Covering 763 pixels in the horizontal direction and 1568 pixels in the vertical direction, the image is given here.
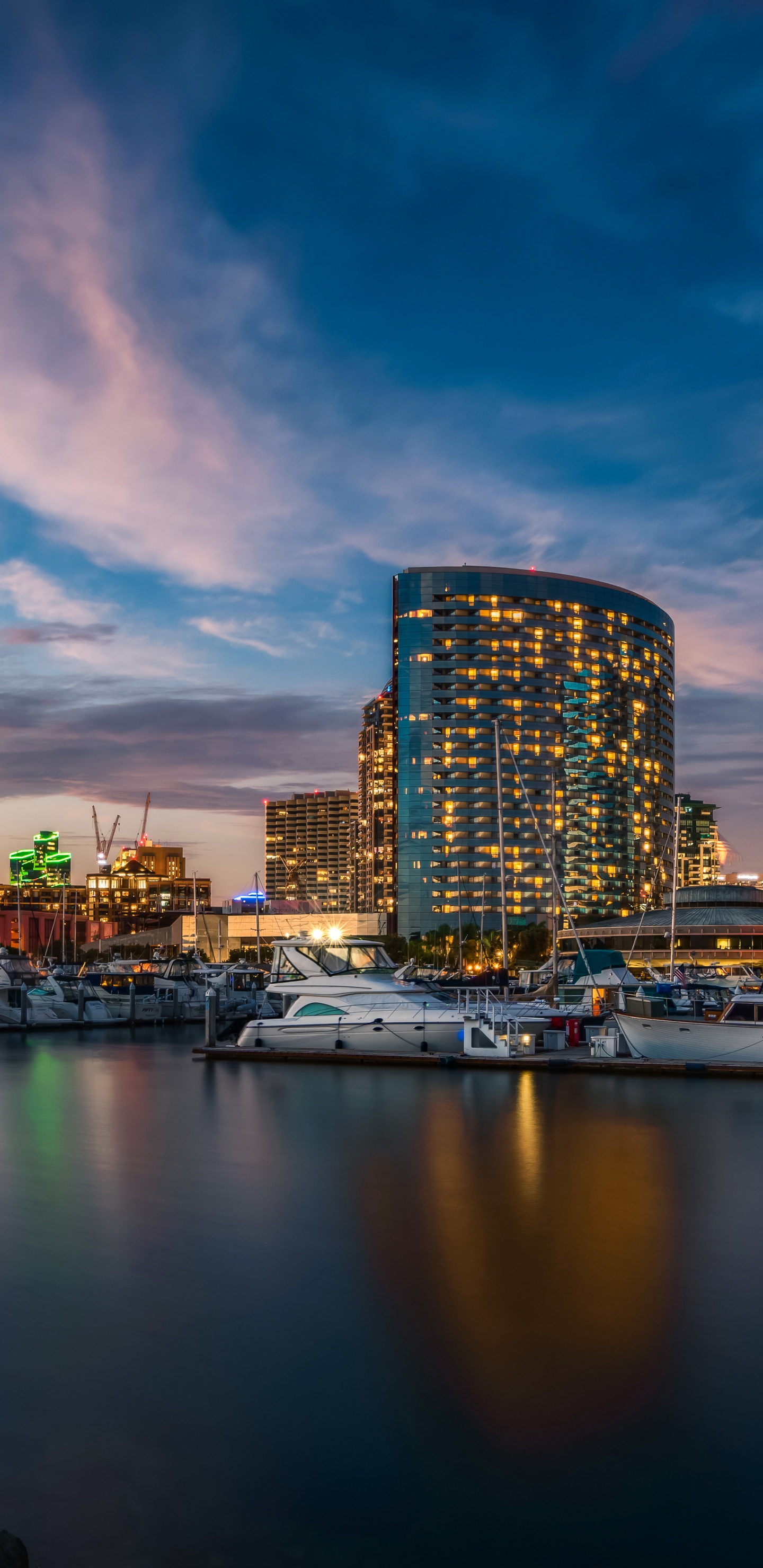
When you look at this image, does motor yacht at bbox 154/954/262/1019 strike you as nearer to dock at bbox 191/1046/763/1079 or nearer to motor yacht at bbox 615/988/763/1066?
dock at bbox 191/1046/763/1079

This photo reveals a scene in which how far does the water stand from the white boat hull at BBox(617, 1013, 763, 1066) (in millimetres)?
13542

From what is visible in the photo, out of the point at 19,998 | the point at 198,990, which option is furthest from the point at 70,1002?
the point at 198,990

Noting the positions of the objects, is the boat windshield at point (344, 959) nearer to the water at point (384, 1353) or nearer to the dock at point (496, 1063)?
the dock at point (496, 1063)

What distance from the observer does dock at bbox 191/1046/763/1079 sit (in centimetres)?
4344

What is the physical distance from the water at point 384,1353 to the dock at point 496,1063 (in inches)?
517

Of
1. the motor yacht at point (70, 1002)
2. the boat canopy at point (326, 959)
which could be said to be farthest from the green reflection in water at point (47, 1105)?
the motor yacht at point (70, 1002)

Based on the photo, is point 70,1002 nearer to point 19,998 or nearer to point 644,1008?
point 19,998

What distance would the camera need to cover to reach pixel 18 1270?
18.8 m

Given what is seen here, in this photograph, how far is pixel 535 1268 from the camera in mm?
18062

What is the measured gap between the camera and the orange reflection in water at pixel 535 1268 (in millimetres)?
12570

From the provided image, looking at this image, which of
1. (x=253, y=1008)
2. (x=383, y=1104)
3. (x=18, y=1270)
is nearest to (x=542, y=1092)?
(x=383, y=1104)

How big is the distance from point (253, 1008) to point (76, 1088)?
3588cm

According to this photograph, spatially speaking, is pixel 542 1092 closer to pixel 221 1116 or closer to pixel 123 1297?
pixel 221 1116

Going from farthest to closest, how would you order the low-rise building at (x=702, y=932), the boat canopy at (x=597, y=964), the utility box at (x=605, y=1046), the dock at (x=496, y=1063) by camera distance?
the low-rise building at (x=702, y=932), the boat canopy at (x=597, y=964), the utility box at (x=605, y=1046), the dock at (x=496, y=1063)
